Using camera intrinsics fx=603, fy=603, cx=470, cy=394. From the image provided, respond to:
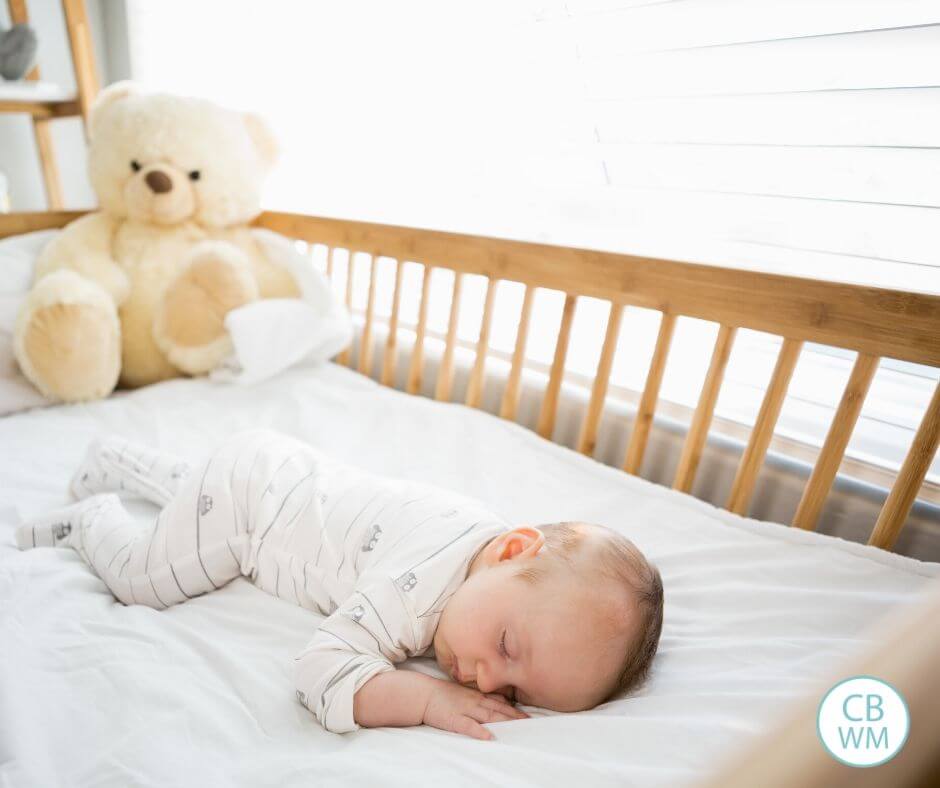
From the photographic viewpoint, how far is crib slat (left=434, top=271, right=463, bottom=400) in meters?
1.30

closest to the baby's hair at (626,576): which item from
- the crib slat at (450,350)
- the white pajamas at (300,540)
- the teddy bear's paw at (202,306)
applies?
the white pajamas at (300,540)

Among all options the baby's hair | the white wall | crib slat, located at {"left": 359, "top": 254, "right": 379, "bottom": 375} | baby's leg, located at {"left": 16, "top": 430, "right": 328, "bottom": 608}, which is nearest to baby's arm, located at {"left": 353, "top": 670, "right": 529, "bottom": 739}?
the baby's hair

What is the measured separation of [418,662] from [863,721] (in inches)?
22.3

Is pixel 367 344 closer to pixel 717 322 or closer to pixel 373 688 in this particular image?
pixel 717 322

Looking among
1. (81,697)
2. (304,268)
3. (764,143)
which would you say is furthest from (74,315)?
(764,143)

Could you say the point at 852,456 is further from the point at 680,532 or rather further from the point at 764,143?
the point at 764,143

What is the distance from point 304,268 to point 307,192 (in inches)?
22.8

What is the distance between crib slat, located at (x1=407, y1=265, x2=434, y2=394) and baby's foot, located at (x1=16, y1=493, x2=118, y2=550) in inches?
28.9

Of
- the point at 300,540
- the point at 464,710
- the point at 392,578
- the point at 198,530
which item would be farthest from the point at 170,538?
the point at 464,710

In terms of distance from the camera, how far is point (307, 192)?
1.94 meters

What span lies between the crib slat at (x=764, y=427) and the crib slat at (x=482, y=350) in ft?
1.81

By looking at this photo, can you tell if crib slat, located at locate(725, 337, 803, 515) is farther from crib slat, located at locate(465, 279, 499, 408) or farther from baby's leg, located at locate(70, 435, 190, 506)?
baby's leg, located at locate(70, 435, 190, 506)

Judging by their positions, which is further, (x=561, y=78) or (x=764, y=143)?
(x=561, y=78)

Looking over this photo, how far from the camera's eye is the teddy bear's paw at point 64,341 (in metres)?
1.21
